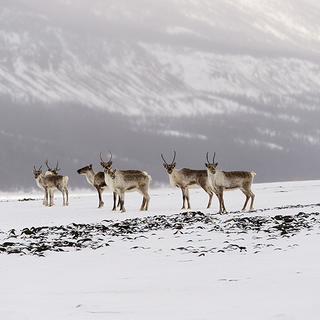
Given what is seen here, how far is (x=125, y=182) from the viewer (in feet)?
61.7

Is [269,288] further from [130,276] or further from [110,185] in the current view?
[110,185]

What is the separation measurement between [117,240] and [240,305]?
17.7ft

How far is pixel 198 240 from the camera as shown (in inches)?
352

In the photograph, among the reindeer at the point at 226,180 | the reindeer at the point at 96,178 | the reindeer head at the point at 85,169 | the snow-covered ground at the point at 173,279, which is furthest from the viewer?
the reindeer head at the point at 85,169

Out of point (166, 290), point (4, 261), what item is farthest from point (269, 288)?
point (4, 261)

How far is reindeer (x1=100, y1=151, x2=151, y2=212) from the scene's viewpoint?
18.7 metres

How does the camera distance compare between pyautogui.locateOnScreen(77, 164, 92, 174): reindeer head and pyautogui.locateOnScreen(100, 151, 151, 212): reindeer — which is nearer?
pyautogui.locateOnScreen(100, 151, 151, 212): reindeer

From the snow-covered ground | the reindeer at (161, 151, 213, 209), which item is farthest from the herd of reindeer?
the snow-covered ground

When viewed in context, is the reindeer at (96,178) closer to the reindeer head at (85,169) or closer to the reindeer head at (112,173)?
the reindeer head at (85,169)

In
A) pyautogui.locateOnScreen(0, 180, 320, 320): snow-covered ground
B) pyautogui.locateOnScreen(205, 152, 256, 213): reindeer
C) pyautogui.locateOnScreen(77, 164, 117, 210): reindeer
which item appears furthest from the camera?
pyautogui.locateOnScreen(77, 164, 117, 210): reindeer

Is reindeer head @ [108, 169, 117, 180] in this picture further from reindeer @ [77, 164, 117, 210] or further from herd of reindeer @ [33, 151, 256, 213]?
reindeer @ [77, 164, 117, 210]

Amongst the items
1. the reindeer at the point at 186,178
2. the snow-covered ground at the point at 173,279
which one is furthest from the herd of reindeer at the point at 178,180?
the snow-covered ground at the point at 173,279

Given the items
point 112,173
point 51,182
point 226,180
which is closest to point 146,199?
point 112,173

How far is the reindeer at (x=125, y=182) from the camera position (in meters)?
18.7
